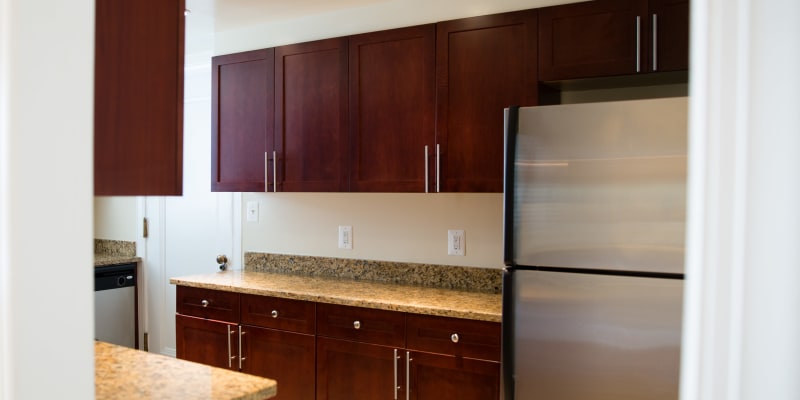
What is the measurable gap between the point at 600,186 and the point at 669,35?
74 centimetres

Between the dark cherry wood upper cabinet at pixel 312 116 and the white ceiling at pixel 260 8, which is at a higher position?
the white ceiling at pixel 260 8

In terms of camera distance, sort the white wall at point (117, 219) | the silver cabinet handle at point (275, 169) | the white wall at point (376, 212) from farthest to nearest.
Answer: the white wall at point (117, 219) → the silver cabinet handle at point (275, 169) → the white wall at point (376, 212)

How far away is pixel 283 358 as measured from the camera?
2.90 m

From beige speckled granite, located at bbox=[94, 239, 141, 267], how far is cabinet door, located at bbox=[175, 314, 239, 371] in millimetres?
1286

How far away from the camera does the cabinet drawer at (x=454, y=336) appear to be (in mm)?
2357

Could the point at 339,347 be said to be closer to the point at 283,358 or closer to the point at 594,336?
the point at 283,358

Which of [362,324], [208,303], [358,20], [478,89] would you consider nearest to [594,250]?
[478,89]

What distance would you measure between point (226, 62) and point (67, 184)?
2767 millimetres

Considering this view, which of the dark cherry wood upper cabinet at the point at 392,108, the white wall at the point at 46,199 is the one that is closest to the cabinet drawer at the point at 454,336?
the dark cherry wood upper cabinet at the point at 392,108

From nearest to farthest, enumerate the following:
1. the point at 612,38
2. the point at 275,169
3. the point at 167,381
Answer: the point at 167,381
the point at 612,38
the point at 275,169

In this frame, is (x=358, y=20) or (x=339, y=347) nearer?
(x=339, y=347)

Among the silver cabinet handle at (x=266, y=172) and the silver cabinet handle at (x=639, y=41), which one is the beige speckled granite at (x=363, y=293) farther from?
the silver cabinet handle at (x=639, y=41)

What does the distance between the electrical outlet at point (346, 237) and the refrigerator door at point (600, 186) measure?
1.37 meters

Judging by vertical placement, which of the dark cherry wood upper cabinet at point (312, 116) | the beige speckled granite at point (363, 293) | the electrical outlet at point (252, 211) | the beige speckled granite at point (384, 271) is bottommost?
the beige speckled granite at point (363, 293)
